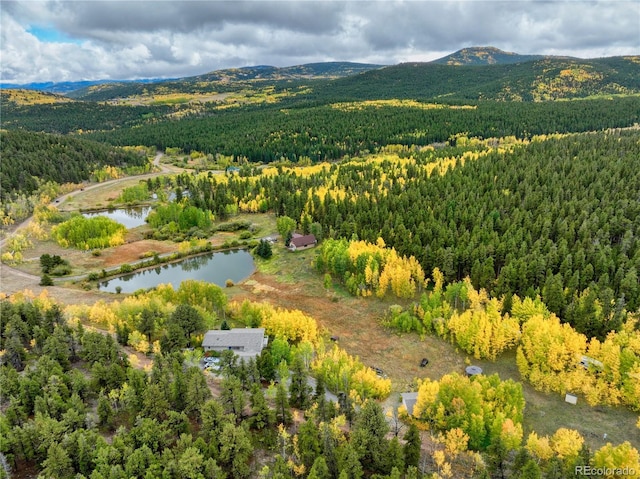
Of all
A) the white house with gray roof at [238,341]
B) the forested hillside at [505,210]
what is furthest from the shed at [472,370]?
the white house with gray roof at [238,341]

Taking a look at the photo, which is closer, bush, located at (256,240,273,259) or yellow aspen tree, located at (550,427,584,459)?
yellow aspen tree, located at (550,427,584,459)

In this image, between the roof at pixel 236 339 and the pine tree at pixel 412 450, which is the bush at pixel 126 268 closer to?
the roof at pixel 236 339

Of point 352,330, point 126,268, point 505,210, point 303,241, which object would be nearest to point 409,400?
point 352,330

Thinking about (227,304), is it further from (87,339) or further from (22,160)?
(22,160)

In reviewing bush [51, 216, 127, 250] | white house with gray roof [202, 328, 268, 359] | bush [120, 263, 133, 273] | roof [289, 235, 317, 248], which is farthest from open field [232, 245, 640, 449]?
bush [51, 216, 127, 250]

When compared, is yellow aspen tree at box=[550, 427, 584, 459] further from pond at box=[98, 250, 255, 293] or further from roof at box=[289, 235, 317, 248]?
Result: roof at box=[289, 235, 317, 248]

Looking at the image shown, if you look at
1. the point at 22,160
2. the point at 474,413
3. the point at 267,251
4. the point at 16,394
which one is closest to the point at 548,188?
the point at 267,251
